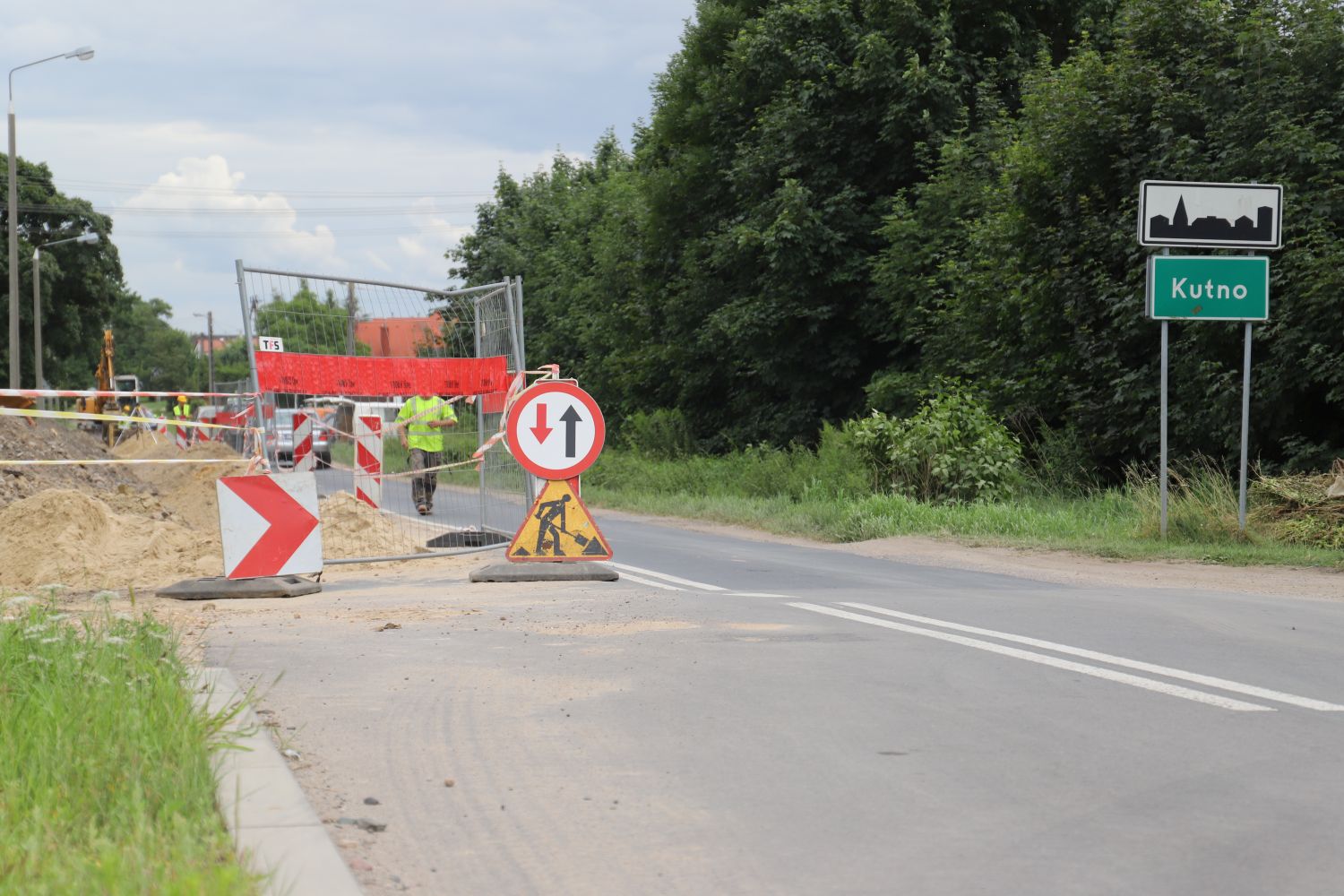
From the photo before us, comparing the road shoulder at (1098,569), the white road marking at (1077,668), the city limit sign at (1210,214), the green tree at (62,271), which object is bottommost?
the road shoulder at (1098,569)

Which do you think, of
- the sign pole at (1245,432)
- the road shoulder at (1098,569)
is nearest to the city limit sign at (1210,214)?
the sign pole at (1245,432)

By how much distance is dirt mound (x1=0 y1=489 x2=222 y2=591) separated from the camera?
1181cm

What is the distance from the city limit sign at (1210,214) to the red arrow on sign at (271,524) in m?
8.88

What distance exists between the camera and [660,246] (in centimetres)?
3506

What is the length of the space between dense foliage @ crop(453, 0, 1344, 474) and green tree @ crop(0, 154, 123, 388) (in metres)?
33.3

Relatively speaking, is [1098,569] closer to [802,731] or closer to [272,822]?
[802,731]

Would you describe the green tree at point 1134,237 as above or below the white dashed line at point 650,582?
above

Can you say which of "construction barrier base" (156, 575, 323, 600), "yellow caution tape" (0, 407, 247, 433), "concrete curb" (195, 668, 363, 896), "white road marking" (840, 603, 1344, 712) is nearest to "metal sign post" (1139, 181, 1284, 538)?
"white road marking" (840, 603, 1344, 712)

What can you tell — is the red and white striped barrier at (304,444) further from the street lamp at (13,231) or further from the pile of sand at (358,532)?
the street lamp at (13,231)

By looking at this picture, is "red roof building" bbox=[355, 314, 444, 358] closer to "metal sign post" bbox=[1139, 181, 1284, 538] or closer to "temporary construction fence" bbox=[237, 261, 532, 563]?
"temporary construction fence" bbox=[237, 261, 532, 563]

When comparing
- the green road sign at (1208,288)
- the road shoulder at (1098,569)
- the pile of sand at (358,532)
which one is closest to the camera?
the road shoulder at (1098,569)

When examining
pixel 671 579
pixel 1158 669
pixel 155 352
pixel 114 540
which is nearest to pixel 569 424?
pixel 671 579

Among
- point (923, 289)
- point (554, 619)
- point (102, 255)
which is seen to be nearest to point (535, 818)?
point (554, 619)

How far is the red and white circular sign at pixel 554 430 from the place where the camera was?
11.2 meters
